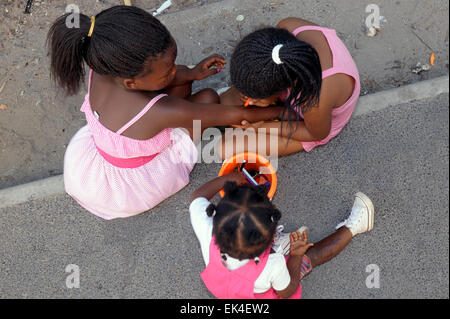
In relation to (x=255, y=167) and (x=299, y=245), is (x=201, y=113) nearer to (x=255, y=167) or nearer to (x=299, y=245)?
(x=255, y=167)

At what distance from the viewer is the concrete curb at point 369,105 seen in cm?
267

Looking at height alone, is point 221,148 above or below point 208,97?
below

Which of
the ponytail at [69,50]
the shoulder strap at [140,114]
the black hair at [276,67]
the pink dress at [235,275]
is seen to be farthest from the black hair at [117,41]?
the pink dress at [235,275]

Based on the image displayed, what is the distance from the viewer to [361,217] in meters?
2.44

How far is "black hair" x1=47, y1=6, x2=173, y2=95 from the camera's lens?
1770 millimetres

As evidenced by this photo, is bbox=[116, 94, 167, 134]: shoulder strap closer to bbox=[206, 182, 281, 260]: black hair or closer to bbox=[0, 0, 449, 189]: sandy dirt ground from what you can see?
bbox=[206, 182, 281, 260]: black hair

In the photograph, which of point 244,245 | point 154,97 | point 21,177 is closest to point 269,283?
point 244,245

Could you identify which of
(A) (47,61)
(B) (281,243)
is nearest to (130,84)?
(B) (281,243)

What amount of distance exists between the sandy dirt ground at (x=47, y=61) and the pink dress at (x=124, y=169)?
522 mm

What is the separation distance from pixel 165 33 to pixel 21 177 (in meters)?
1.67

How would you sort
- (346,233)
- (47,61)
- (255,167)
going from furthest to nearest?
(47,61)
(255,167)
(346,233)

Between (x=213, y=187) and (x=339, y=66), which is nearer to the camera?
(x=339, y=66)

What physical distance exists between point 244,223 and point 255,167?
0.85 meters
